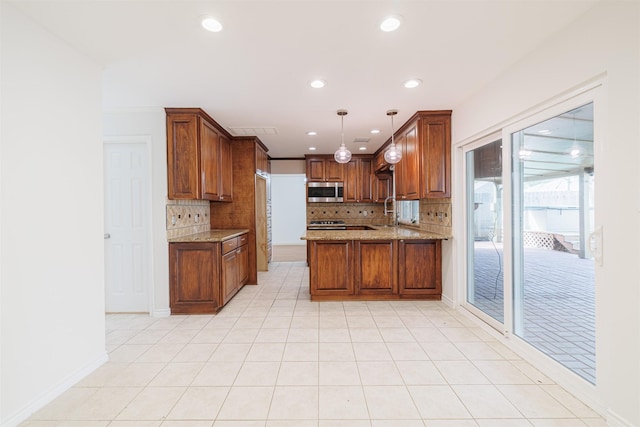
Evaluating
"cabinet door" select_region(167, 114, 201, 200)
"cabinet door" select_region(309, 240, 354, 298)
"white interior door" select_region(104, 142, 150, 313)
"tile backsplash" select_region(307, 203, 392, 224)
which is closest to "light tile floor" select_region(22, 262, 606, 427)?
"white interior door" select_region(104, 142, 150, 313)

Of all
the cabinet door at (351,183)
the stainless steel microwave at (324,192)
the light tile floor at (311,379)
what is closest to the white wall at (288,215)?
the stainless steel microwave at (324,192)

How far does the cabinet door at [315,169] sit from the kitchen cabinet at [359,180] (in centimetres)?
56

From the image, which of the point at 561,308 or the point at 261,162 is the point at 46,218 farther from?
the point at 561,308

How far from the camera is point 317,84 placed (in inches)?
111

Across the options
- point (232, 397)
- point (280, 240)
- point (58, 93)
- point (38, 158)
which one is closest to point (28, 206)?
point (38, 158)

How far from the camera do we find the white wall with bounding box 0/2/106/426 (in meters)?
1.71

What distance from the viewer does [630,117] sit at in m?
1.56

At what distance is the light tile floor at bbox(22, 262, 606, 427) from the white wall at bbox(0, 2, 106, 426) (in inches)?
9.4

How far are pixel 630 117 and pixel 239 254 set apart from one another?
419 centimetres

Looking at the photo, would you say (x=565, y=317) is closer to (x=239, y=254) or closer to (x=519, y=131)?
(x=519, y=131)

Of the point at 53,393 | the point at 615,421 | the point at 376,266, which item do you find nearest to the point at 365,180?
the point at 376,266

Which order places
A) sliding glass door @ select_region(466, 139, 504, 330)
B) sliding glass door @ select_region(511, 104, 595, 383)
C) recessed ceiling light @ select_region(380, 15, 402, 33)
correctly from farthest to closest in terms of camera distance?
sliding glass door @ select_region(466, 139, 504, 330) → sliding glass door @ select_region(511, 104, 595, 383) → recessed ceiling light @ select_region(380, 15, 402, 33)

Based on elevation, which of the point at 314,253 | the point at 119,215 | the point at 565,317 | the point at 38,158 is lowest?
the point at 565,317

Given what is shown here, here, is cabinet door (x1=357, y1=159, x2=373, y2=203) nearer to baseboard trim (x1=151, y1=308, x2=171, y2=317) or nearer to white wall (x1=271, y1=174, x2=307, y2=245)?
white wall (x1=271, y1=174, x2=307, y2=245)
